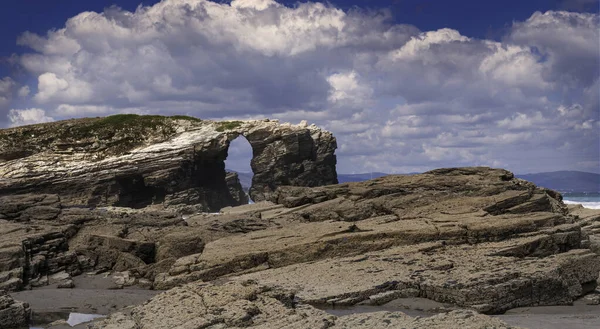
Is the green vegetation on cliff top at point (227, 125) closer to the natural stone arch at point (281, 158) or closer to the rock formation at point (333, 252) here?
the natural stone arch at point (281, 158)

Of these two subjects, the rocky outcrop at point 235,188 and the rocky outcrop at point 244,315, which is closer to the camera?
the rocky outcrop at point 244,315

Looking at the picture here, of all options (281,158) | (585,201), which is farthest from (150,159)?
(585,201)

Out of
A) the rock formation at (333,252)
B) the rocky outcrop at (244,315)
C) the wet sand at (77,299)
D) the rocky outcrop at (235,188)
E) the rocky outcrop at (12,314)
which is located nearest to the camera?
the rocky outcrop at (244,315)

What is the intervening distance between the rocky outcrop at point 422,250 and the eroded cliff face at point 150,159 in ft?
98.3

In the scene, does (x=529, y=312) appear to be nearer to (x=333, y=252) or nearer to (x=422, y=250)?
(x=422, y=250)

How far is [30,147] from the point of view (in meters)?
57.1

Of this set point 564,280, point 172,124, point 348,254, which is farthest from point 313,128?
point 564,280

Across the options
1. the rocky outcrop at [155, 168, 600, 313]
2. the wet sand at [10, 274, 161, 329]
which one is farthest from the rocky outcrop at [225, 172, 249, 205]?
Result: the wet sand at [10, 274, 161, 329]

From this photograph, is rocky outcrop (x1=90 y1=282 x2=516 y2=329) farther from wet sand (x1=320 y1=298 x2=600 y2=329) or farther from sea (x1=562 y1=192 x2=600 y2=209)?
sea (x1=562 y1=192 x2=600 y2=209)

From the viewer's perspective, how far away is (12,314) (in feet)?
47.5

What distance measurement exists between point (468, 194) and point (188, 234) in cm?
1278

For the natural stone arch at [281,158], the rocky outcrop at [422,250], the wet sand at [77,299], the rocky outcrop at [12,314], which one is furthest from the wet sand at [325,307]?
the natural stone arch at [281,158]

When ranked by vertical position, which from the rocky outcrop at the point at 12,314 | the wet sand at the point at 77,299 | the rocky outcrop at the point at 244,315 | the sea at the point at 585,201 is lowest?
the sea at the point at 585,201

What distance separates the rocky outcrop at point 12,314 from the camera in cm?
1432
